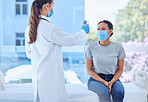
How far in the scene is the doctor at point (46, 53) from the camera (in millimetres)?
1650

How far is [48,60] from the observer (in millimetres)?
1676

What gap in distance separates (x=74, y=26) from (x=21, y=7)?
928mm

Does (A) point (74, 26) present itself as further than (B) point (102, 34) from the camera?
Yes

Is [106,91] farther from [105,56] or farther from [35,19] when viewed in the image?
[35,19]

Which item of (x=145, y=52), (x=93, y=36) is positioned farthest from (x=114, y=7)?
(x=145, y=52)

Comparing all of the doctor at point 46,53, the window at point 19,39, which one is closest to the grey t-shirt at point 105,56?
the doctor at point 46,53

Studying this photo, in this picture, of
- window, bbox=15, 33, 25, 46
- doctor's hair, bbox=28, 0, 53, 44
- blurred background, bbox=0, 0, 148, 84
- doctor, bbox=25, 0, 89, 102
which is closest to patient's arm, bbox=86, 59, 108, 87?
doctor, bbox=25, 0, 89, 102

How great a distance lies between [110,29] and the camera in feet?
7.24

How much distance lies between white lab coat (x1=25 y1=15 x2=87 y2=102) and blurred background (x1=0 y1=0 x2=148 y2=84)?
5.77ft

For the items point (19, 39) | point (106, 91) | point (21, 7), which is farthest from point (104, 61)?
point (21, 7)

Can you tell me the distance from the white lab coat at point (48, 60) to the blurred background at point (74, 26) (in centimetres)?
176

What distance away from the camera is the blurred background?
3.39 metres

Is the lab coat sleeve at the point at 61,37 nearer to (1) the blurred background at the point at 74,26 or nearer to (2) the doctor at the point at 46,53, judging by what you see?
(2) the doctor at the point at 46,53

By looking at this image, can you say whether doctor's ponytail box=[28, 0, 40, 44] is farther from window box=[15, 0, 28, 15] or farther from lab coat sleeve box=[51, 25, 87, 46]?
window box=[15, 0, 28, 15]
